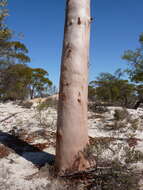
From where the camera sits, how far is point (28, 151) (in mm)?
2898

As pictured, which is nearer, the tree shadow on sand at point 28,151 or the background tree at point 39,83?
the tree shadow on sand at point 28,151

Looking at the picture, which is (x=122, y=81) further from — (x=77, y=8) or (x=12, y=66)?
(x=77, y=8)

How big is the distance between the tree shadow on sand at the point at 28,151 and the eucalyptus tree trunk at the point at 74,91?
537mm

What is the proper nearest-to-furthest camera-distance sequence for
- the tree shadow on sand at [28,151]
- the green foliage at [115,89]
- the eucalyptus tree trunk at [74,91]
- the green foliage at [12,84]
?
the eucalyptus tree trunk at [74,91] → the tree shadow on sand at [28,151] → the green foliage at [12,84] → the green foliage at [115,89]

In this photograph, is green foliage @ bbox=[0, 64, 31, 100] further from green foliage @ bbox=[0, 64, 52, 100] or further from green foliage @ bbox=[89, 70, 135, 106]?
green foliage @ bbox=[89, 70, 135, 106]

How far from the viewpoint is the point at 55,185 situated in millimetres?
1783

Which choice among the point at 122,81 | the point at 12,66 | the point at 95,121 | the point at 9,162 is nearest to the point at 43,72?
the point at 12,66

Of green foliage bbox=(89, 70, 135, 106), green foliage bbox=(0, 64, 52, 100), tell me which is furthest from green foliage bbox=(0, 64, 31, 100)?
green foliage bbox=(89, 70, 135, 106)

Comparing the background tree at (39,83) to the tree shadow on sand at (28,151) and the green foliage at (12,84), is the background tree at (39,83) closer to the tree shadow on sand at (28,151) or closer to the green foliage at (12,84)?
the green foliage at (12,84)

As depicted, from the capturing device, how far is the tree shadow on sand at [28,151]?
2.47m

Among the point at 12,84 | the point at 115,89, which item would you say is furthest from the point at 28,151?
the point at 115,89

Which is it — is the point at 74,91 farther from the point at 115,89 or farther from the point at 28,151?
the point at 115,89

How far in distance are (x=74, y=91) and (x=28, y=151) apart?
5.16 feet

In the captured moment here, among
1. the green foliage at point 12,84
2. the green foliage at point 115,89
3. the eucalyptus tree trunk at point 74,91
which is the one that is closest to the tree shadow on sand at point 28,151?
the eucalyptus tree trunk at point 74,91
